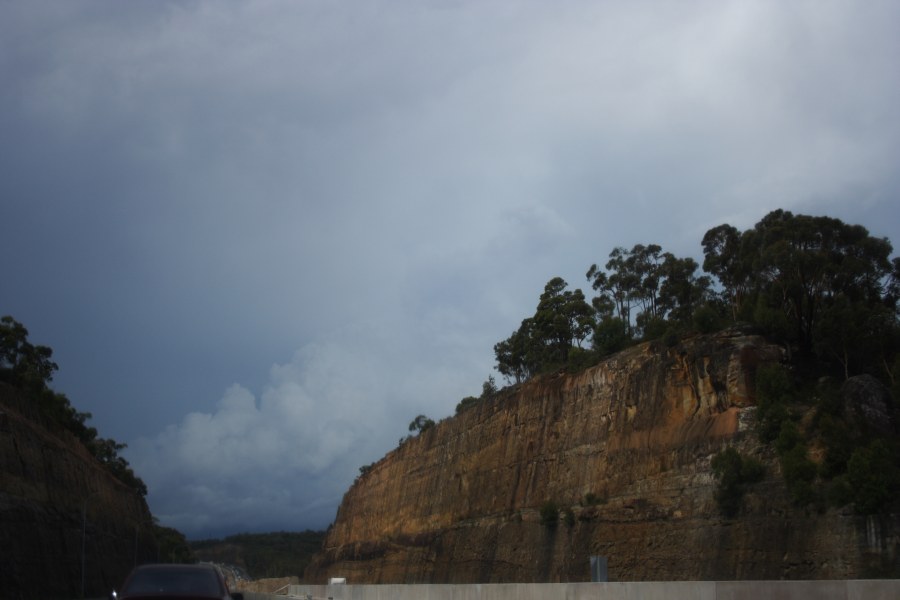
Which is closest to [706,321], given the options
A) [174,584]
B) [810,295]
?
[810,295]

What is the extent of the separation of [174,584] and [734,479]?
35323 millimetres

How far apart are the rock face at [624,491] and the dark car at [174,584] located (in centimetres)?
3047

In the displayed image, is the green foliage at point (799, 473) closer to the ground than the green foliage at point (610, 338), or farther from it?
closer to the ground

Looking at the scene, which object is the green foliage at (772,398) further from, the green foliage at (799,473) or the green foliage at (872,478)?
the green foliage at (872,478)

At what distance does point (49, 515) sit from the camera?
7262 cm

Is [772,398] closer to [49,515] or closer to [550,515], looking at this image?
[550,515]

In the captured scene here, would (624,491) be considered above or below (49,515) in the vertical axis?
above

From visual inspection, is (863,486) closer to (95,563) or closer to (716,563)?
(716,563)

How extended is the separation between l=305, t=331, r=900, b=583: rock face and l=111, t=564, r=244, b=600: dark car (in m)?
30.5

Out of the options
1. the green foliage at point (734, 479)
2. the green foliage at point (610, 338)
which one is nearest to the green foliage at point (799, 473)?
the green foliage at point (734, 479)

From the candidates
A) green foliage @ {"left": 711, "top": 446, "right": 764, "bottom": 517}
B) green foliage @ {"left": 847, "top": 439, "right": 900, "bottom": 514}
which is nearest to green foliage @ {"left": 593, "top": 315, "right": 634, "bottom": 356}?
green foliage @ {"left": 711, "top": 446, "right": 764, "bottom": 517}

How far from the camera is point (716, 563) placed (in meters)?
45.0

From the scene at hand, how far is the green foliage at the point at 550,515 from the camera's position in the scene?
6106cm

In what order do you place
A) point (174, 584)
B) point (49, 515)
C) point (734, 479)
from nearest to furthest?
1. point (174, 584)
2. point (734, 479)
3. point (49, 515)
